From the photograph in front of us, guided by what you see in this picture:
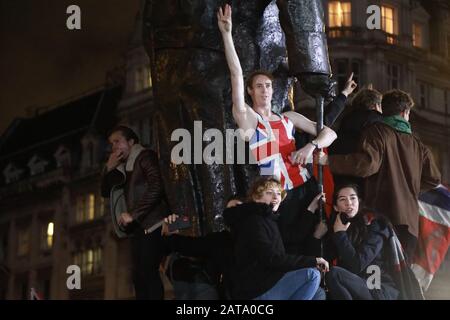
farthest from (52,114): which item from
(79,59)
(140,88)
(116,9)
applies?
(116,9)

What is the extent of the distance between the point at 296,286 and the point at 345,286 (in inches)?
17.4

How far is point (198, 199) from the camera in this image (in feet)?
30.1

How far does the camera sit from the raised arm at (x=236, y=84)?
29.0 feet

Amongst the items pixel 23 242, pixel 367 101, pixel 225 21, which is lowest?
pixel 367 101

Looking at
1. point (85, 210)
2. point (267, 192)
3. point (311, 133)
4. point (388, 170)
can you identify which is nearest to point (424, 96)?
point (388, 170)

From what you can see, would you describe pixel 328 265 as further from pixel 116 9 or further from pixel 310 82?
pixel 116 9

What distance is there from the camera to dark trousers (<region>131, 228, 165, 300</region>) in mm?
8922

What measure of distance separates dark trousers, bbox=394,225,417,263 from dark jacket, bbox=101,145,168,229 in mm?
1688

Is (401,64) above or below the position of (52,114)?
above

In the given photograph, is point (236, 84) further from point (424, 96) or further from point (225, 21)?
point (424, 96)

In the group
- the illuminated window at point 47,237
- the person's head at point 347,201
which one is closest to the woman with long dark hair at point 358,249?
the person's head at point 347,201

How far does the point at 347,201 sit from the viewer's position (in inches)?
346

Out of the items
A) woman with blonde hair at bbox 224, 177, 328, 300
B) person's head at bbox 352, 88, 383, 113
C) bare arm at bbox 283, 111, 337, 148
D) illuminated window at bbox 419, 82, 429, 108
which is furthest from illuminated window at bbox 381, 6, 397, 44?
woman with blonde hair at bbox 224, 177, 328, 300

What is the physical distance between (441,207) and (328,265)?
55.4 inches
